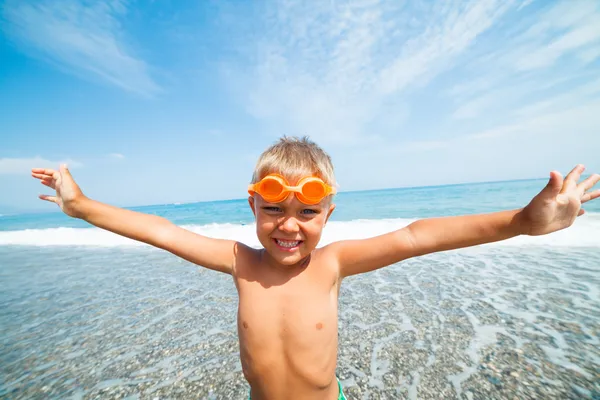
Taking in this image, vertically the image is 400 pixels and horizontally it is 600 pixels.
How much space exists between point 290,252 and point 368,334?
8.20ft

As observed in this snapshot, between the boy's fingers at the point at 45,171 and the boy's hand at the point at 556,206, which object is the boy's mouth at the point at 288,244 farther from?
the boy's fingers at the point at 45,171

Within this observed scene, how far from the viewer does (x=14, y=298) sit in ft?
17.5

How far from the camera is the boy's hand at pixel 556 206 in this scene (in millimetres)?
1420

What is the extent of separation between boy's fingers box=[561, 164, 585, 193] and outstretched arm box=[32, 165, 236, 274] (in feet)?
7.23

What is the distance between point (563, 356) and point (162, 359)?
180 inches

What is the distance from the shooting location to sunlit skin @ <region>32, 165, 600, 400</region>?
1.87m

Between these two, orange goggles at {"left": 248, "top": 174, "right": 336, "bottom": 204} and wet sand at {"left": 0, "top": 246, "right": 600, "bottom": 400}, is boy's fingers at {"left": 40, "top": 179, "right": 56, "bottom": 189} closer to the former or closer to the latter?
orange goggles at {"left": 248, "top": 174, "right": 336, "bottom": 204}

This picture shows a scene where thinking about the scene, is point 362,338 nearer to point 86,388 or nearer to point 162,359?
point 162,359

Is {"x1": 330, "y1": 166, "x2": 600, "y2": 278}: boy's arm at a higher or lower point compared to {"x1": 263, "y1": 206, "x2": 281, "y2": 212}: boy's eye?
lower

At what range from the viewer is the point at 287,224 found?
6.09 ft

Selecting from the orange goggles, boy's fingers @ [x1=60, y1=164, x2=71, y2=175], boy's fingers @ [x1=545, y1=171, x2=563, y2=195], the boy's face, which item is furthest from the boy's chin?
boy's fingers @ [x1=60, y1=164, x2=71, y2=175]

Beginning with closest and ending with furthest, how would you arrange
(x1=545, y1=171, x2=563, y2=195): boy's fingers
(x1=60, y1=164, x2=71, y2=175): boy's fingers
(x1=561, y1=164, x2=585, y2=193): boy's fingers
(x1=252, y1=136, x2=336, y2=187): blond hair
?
(x1=545, y1=171, x2=563, y2=195): boy's fingers
(x1=561, y1=164, x2=585, y2=193): boy's fingers
(x1=252, y1=136, x2=336, y2=187): blond hair
(x1=60, y1=164, x2=71, y2=175): boy's fingers

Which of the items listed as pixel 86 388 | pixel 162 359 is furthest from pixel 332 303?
pixel 86 388

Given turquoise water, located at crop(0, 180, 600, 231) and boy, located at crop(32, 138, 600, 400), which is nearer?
boy, located at crop(32, 138, 600, 400)
